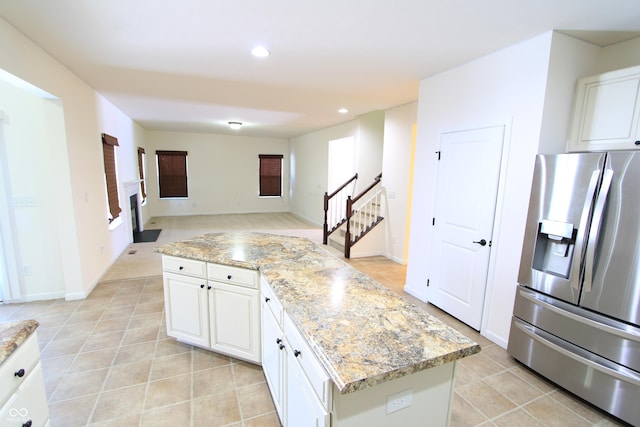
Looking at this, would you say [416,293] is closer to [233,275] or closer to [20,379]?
[233,275]

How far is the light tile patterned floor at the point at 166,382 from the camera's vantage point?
6.13 feet

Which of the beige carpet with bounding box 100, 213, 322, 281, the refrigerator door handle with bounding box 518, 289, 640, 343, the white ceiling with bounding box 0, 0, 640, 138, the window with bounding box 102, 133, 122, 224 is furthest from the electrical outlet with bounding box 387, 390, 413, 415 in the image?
the window with bounding box 102, 133, 122, 224

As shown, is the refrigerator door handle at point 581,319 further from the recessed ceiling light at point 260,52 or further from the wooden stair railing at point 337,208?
the wooden stair railing at point 337,208

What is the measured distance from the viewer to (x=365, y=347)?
1157 millimetres

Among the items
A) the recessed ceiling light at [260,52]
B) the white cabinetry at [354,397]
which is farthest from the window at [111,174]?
the white cabinetry at [354,397]

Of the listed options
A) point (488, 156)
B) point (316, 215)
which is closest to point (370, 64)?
point (488, 156)

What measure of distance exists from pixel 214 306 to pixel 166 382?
0.62 m

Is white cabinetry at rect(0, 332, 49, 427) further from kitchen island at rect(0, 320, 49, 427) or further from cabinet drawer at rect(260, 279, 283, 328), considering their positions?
cabinet drawer at rect(260, 279, 283, 328)

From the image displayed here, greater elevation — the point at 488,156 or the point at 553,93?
the point at 553,93

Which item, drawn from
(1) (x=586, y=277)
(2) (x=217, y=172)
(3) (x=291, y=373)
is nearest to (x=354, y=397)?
(3) (x=291, y=373)

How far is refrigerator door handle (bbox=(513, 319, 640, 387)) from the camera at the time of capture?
69.6 inches

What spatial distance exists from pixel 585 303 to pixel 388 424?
1.72 m

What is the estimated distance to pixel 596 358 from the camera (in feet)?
6.27

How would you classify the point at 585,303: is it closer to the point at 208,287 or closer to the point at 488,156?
the point at 488,156
